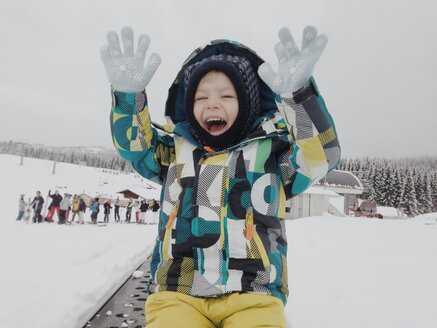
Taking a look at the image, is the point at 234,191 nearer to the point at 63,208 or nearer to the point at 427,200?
the point at 63,208

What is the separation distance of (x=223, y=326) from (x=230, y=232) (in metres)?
0.41

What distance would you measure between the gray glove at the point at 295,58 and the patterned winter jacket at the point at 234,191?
5cm

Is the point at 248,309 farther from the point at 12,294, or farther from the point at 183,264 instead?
the point at 12,294

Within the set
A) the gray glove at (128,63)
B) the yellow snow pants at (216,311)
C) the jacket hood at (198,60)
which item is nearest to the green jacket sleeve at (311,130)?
the jacket hood at (198,60)

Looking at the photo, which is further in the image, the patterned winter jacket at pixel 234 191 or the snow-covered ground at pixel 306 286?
the snow-covered ground at pixel 306 286

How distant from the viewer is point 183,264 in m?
1.57

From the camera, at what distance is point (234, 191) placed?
162 cm

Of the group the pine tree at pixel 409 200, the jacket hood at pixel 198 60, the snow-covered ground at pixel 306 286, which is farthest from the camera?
the pine tree at pixel 409 200

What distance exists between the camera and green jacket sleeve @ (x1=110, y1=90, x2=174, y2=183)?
6.11 ft

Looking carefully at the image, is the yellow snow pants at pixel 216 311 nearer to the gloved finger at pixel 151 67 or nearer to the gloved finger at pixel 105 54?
the gloved finger at pixel 151 67

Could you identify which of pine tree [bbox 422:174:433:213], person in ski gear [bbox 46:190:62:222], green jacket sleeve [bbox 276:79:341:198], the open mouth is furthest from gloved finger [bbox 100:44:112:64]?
pine tree [bbox 422:174:433:213]

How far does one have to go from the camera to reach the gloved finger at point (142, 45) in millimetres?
1817

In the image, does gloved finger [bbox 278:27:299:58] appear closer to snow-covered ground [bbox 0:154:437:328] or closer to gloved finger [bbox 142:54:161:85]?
gloved finger [bbox 142:54:161:85]

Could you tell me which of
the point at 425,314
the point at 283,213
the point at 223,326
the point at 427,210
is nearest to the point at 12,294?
the point at 223,326
